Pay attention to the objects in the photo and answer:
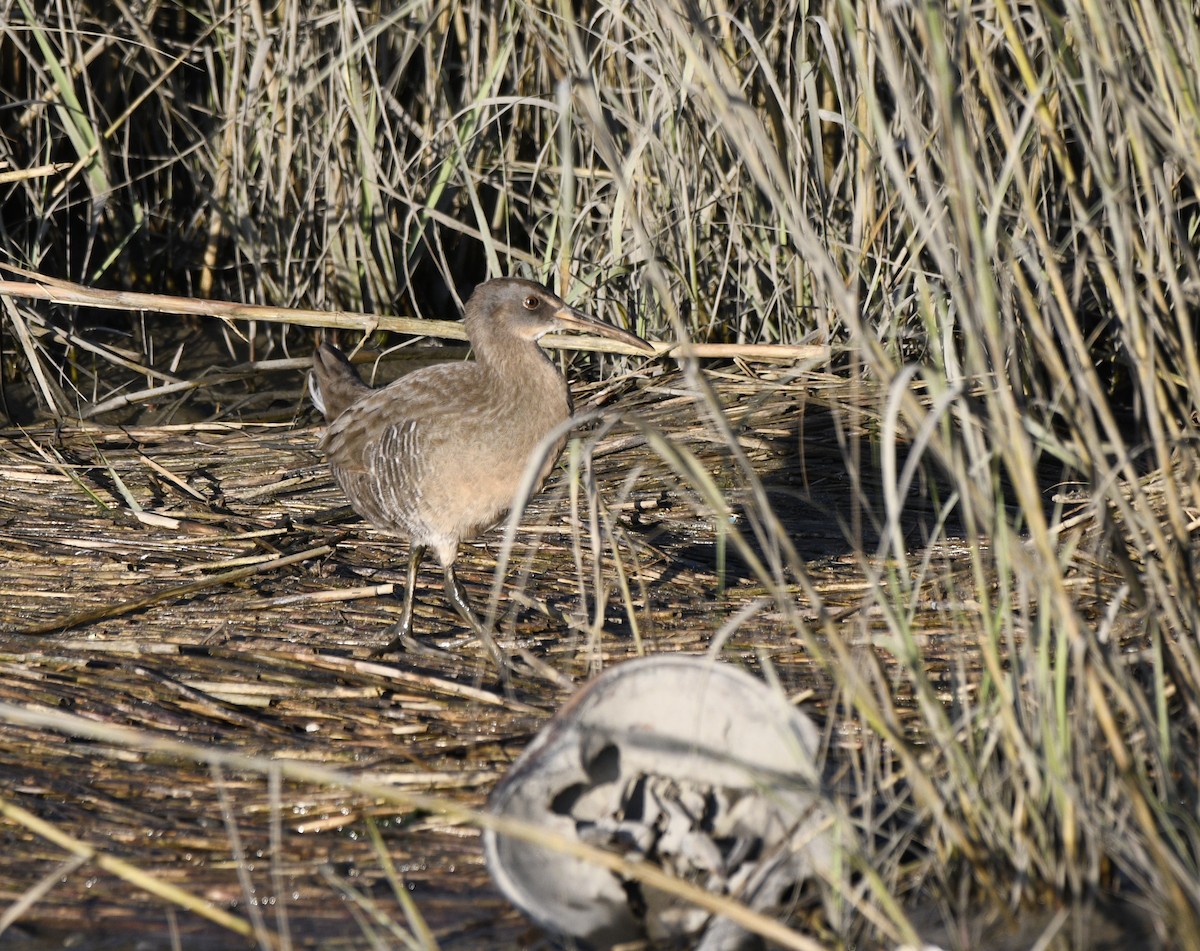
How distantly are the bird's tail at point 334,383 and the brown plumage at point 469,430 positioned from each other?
43cm

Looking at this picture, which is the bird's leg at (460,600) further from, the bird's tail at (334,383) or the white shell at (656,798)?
the white shell at (656,798)

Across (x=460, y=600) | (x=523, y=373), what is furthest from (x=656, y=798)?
(x=523, y=373)

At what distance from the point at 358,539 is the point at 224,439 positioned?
0.90m

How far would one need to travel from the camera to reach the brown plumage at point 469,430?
3.85 meters

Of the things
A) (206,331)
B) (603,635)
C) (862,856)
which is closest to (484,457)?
(603,635)

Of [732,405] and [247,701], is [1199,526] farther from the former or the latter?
[247,701]

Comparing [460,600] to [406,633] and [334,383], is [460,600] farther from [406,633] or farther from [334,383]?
[334,383]

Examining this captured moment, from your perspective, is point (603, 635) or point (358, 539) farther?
point (358, 539)

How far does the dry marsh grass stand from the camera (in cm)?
219

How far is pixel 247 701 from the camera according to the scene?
3303 millimetres

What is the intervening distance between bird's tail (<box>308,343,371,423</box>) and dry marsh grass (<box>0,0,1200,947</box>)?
0.79ft

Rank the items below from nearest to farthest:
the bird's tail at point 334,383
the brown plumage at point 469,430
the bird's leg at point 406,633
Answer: the bird's leg at point 406,633 < the brown plumage at point 469,430 < the bird's tail at point 334,383

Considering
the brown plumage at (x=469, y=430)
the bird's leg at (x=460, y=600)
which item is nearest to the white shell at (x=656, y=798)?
the bird's leg at (x=460, y=600)

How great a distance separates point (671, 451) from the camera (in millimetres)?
2068
